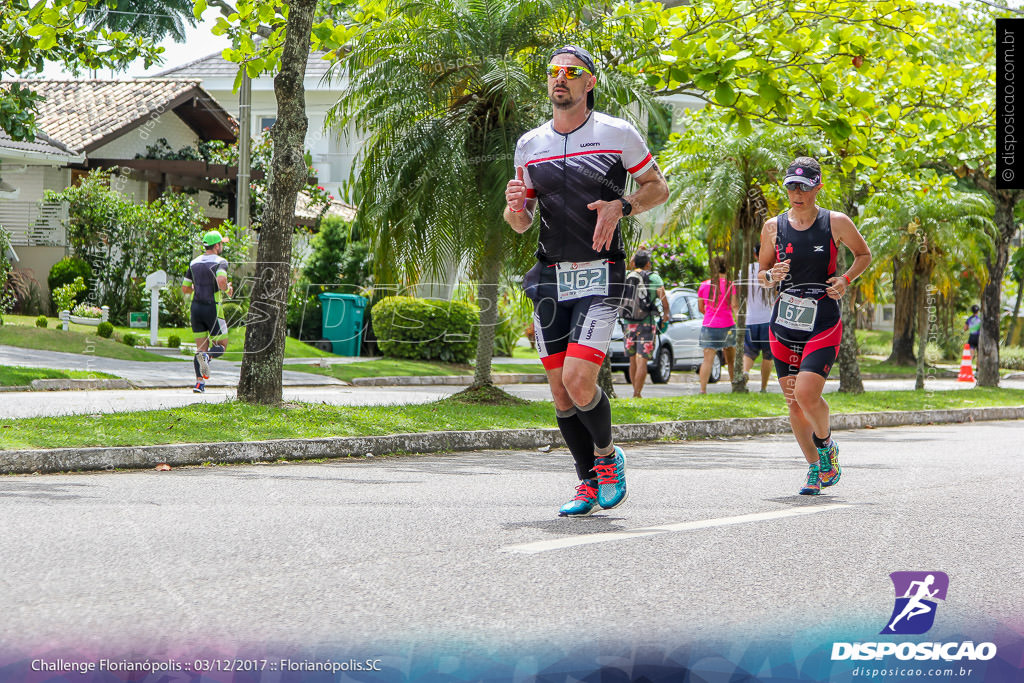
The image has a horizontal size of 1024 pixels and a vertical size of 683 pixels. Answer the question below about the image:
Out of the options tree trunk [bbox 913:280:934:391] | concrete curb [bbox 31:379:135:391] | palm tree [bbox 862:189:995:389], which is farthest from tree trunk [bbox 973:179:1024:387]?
concrete curb [bbox 31:379:135:391]

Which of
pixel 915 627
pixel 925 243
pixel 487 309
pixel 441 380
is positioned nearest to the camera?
pixel 915 627

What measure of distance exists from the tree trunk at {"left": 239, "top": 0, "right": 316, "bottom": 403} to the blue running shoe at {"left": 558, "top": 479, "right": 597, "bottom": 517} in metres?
5.54

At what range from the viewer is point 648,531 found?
587 centimetres

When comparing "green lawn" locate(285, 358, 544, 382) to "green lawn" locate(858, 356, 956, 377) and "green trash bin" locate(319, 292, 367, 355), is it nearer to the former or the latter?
"green trash bin" locate(319, 292, 367, 355)

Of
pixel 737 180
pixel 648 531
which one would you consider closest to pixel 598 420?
pixel 648 531

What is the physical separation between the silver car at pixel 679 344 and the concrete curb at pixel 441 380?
1674mm

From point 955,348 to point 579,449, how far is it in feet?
114

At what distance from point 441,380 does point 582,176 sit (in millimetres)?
15367

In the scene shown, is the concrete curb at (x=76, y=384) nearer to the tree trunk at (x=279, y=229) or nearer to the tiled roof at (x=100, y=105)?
the tree trunk at (x=279, y=229)

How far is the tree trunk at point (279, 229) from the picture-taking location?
1127 cm

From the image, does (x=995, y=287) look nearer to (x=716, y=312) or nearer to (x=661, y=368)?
(x=661, y=368)

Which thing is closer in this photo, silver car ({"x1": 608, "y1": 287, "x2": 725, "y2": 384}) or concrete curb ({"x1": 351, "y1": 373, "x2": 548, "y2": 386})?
concrete curb ({"x1": 351, "y1": 373, "x2": 548, "y2": 386})

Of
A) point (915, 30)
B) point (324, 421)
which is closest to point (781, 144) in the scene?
point (915, 30)

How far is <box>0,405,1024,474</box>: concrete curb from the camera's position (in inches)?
326
